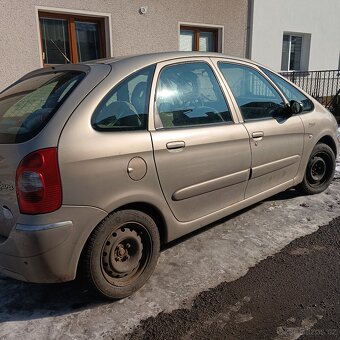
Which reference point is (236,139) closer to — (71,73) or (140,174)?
(140,174)

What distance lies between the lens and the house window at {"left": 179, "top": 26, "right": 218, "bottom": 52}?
30.3 ft

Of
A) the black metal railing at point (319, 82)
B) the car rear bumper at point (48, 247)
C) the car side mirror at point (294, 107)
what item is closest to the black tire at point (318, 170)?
the car side mirror at point (294, 107)

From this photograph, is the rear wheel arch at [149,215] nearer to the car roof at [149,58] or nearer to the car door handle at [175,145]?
the car door handle at [175,145]

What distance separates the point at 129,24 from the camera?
7.80 m

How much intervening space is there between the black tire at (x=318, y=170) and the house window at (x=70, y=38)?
15.3ft

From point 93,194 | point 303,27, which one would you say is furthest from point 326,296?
point 303,27

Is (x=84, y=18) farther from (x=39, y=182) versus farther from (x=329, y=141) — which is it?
(x=39, y=182)

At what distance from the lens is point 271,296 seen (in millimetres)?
2764

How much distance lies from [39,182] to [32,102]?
0.79 m

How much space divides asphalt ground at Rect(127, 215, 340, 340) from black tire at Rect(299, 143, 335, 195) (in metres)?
1.47

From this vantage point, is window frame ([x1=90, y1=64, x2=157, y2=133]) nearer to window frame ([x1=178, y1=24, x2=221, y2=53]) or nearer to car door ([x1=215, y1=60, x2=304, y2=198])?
car door ([x1=215, y1=60, x2=304, y2=198])

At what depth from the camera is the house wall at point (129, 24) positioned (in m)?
6.45

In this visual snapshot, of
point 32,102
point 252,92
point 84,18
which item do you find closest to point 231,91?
point 252,92

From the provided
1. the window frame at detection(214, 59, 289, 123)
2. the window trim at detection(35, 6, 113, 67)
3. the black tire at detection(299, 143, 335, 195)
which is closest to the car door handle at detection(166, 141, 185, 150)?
the window frame at detection(214, 59, 289, 123)
